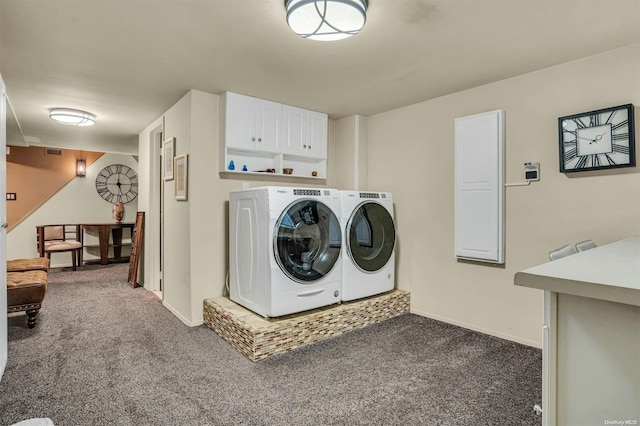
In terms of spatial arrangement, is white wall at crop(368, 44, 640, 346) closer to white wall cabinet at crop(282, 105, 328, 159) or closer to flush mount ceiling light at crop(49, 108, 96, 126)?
white wall cabinet at crop(282, 105, 328, 159)

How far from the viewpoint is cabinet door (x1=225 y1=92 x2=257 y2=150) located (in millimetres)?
3195

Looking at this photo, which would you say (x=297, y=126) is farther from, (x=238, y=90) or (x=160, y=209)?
(x=160, y=209)

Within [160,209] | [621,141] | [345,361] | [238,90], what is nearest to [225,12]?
[238,90]

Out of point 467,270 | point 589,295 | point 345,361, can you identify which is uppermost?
point 589,295

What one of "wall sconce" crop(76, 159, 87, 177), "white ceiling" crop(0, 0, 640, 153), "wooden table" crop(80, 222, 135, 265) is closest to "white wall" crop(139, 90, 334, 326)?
"white ceiling" crop(0, 0, 640, 153)

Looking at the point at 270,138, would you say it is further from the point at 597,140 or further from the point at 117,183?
the point at 117,183

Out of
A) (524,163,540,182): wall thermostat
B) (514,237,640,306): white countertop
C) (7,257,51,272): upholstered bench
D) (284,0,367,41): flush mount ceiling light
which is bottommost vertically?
(7,257,51,272): upholstered bench

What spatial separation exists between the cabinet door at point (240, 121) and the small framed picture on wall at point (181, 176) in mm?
467

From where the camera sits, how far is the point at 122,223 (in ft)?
21.0

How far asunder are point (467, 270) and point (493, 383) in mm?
1160

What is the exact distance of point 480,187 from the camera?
2914 mm

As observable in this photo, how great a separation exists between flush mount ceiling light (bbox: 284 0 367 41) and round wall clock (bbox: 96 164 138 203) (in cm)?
621

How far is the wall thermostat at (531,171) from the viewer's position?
8.64 ft

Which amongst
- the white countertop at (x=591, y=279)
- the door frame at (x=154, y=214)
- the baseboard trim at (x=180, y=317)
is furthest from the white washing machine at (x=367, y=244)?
the door frame at (x=154, y=214)
